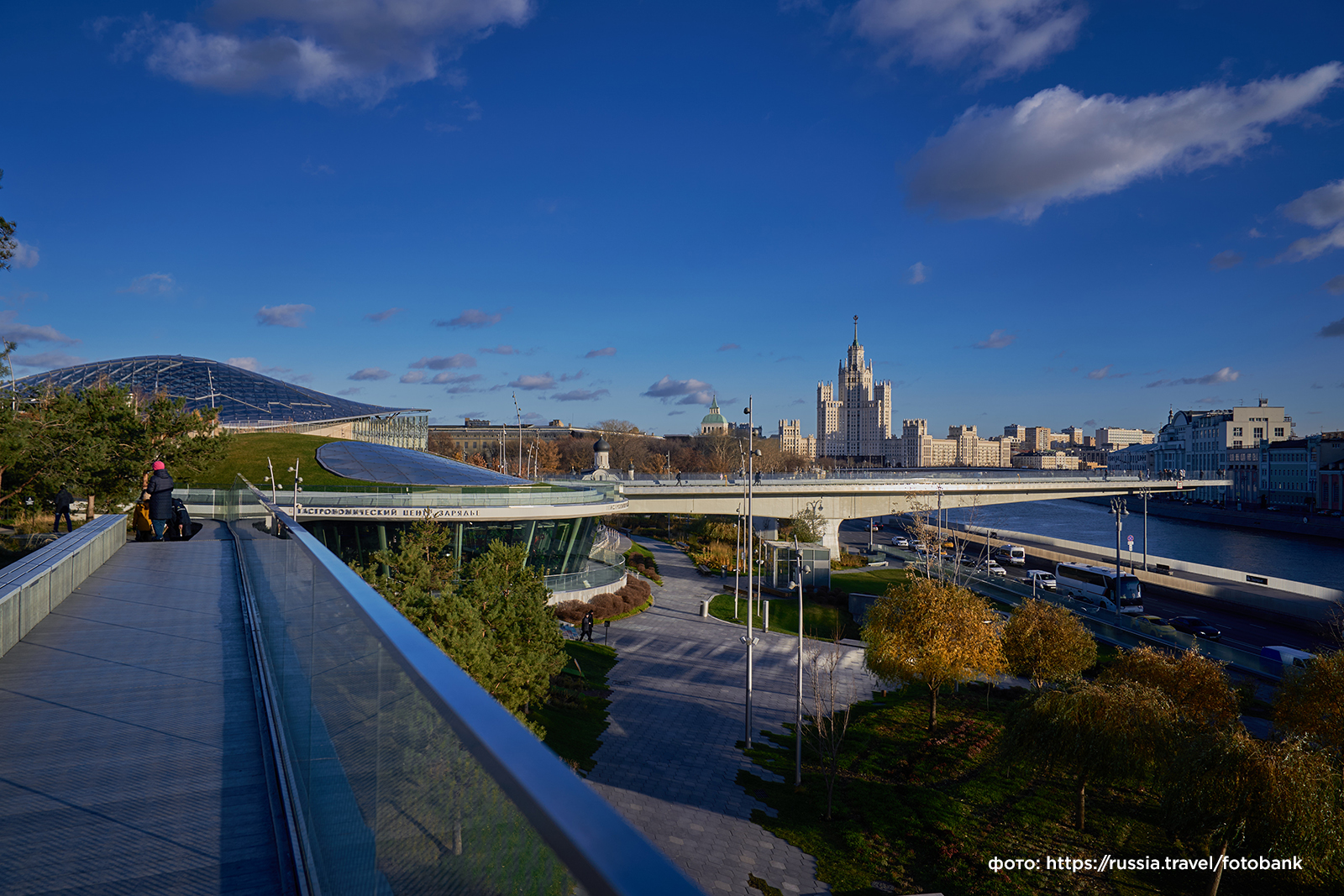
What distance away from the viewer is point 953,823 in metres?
16.5

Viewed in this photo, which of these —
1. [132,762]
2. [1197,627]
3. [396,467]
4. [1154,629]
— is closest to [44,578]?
[132,762]

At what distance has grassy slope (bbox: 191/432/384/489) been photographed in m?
43.4

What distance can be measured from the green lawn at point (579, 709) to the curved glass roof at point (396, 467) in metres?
16.8

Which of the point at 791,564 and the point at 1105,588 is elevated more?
the point at 791,564

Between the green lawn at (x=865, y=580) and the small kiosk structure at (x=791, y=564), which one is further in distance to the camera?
the green lawn at (x=865, y=580)

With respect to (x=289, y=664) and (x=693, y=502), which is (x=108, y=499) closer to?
(x=289, y=664)

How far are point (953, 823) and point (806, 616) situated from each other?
22.0m

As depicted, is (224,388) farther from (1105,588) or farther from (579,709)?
(1105,588)

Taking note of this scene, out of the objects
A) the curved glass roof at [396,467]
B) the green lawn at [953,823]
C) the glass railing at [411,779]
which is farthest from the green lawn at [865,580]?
the glass railing at [411,779]

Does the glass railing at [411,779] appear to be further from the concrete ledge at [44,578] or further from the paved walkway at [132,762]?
the concrete ledge at [44,578]

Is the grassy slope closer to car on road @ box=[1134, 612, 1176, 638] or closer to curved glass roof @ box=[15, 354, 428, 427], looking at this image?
curved glass roof @ box=[15, 354, 428, 427]

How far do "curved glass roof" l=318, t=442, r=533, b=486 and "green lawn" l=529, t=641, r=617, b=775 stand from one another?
16756mm

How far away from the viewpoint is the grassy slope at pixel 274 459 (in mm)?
43406

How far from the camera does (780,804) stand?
1745cm
